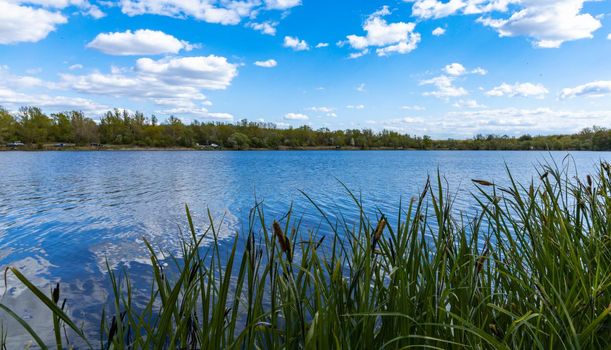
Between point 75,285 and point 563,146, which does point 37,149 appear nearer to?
point 75,285

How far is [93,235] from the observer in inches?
438

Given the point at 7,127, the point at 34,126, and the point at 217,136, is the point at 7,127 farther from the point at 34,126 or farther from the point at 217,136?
the point at 217,136

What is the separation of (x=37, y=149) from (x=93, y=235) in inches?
4424

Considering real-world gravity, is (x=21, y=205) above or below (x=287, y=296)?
below

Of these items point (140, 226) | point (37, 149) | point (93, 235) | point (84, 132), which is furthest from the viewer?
point (84, 132)

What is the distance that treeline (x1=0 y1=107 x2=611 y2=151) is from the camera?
110 metres

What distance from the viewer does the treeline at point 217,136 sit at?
360ft

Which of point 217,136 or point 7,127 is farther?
point 217,136

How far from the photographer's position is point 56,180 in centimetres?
2559

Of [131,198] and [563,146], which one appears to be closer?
[131,198]

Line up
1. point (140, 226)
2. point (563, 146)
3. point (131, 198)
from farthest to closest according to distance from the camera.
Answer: point (563, 146) < point (131, 198) < point (140, 226)

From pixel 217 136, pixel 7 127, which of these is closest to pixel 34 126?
pixel 7 127

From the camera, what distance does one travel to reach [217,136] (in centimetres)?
14050

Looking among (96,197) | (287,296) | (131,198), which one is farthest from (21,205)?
(287,296)
